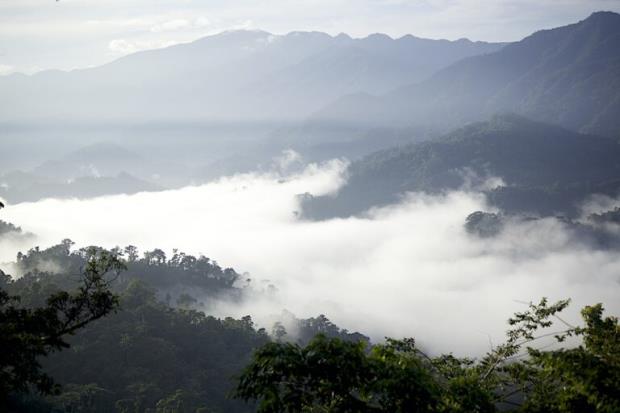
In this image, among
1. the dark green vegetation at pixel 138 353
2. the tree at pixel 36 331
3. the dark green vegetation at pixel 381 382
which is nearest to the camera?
the dark green vegetation at pixel 381 382

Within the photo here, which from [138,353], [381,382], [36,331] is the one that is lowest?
[138,353]

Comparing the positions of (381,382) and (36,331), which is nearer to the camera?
(381,382)

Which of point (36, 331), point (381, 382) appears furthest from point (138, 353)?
point (381, 382)

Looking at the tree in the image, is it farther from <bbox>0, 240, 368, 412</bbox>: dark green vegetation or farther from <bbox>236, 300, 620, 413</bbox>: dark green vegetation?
<bbox>0, 240, 368, 412</bbox>: dark green vegetation

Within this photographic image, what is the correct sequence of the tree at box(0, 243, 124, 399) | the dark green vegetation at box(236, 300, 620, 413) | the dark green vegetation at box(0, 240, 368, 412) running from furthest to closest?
the dark green vegetation at box(0, 240, 368, 412)
the tree at box(0, 243, 124, 399)
the dark green vegetation at box(236, 300, 620, 413)

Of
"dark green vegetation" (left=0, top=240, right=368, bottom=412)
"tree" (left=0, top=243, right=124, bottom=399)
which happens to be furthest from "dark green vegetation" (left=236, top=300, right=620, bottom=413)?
"dark green vegetation" (left=0, top=240, right=368, bottom=412)

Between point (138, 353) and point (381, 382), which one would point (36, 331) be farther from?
point (138, 353)

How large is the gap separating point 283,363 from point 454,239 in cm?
19225

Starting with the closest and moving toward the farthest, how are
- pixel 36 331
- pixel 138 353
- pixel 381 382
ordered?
pixel 381 382
pixel 36 331
pixel 138 353

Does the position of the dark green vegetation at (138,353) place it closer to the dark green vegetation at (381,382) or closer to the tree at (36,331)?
the tree at (36,331)

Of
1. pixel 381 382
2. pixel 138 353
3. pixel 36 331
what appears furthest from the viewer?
pixel 138 353

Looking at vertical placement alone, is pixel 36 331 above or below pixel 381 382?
above

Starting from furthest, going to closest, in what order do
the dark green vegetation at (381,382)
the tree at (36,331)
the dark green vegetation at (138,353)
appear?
1. the dark green vegetation at (138,353)
2. the tree at (36,331)
3. the dark green vegetation at (381,382)

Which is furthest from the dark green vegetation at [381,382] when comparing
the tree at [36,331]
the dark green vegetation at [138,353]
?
the dark green vegetation at [138,353]
